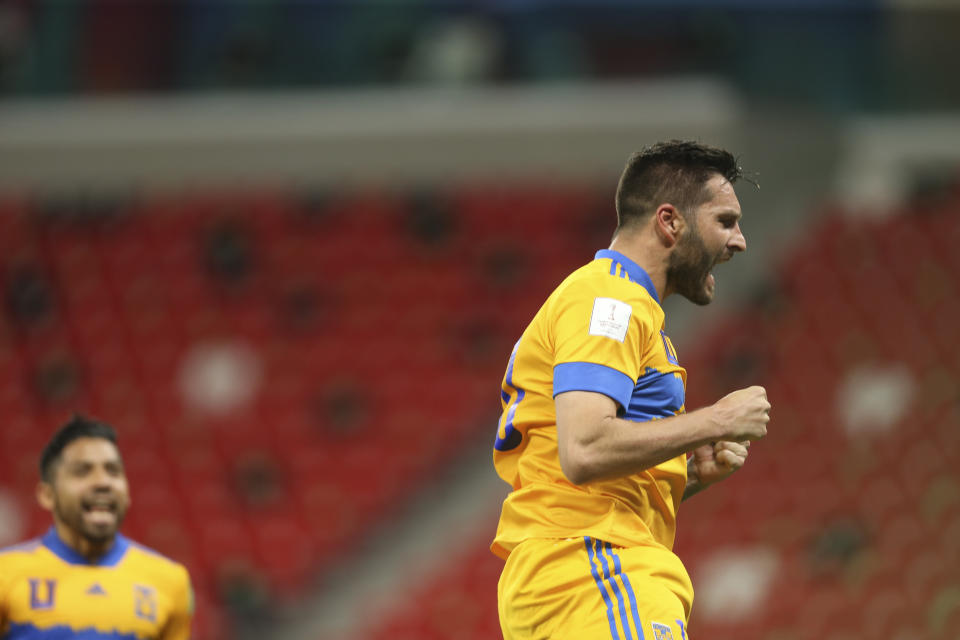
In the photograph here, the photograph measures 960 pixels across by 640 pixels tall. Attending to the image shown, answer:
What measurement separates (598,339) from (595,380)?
103mm

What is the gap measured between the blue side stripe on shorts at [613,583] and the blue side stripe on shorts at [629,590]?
0.01m

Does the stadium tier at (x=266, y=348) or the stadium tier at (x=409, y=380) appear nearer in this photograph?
the stadium tier at (x=409, y=380)

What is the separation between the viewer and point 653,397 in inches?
121

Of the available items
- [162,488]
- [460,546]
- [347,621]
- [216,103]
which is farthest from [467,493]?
[216,103]

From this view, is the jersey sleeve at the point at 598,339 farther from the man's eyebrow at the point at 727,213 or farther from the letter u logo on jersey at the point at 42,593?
the letter u logo on jersey at the point at 42,593

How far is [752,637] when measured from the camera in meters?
8.24

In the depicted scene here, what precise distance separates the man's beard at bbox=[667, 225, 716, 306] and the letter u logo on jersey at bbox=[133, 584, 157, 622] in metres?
1.97

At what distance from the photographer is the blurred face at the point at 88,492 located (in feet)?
13.1

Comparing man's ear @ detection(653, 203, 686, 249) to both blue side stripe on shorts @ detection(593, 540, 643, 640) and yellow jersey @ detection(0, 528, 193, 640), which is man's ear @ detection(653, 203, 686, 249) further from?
yellow jersey @ detection(0, 528, 193, 640)

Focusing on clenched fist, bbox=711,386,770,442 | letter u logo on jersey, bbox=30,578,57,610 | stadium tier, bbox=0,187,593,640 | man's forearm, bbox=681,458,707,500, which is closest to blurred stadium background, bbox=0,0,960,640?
stadium tier, bbox=0,187,593,640

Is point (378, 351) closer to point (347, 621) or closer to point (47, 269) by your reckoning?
point (347, 621)

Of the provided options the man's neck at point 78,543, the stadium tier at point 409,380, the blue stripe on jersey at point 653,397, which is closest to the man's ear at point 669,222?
the blue stripe on jersey at point 653,397

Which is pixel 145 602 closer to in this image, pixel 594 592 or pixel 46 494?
pixel 46 494

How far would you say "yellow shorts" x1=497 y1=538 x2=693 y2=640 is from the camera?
9.53 feet
